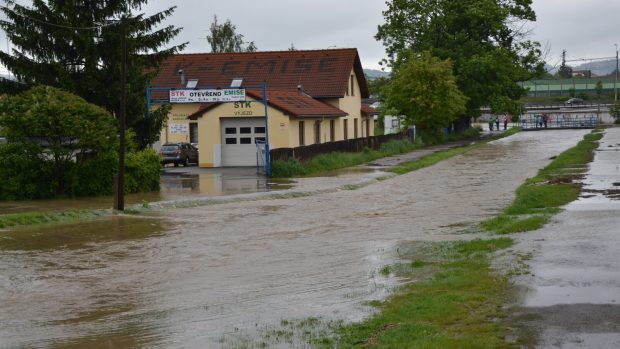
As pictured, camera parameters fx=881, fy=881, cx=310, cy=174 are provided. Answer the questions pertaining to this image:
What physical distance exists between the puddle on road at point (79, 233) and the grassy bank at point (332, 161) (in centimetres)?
1369

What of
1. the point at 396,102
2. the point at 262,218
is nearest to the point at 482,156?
the point at 396,102

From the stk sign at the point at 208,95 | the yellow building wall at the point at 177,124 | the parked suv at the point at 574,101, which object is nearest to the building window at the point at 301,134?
the yellow building wall at the point at 177,124

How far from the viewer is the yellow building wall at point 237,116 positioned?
42250 mm

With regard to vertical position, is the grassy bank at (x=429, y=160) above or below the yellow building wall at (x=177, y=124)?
below

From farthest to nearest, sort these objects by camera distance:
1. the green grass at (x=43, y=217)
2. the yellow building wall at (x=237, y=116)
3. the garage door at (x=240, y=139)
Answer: the garage door at (x=240, y=139) → the yellow building wall at (x=237, y=116) → the green grass at (x=43, y=217)

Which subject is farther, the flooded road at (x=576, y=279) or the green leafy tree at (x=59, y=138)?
the green leafy tree at (x=59, y=138)

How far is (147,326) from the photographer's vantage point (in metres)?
11.4

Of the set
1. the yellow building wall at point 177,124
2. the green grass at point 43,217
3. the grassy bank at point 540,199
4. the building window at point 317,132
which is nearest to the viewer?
the grassy bank at point 540,199

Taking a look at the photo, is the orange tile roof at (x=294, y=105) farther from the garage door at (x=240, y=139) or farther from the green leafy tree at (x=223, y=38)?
the green leafy tree at (x=223, y=38)

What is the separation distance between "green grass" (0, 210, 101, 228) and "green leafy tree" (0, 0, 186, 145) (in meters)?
10.3

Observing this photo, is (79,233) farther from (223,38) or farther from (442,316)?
(223,38)

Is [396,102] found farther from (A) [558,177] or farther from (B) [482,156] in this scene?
(A) [558,177]

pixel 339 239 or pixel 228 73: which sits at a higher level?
pixel 228 73

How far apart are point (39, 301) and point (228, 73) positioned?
41088 mm
